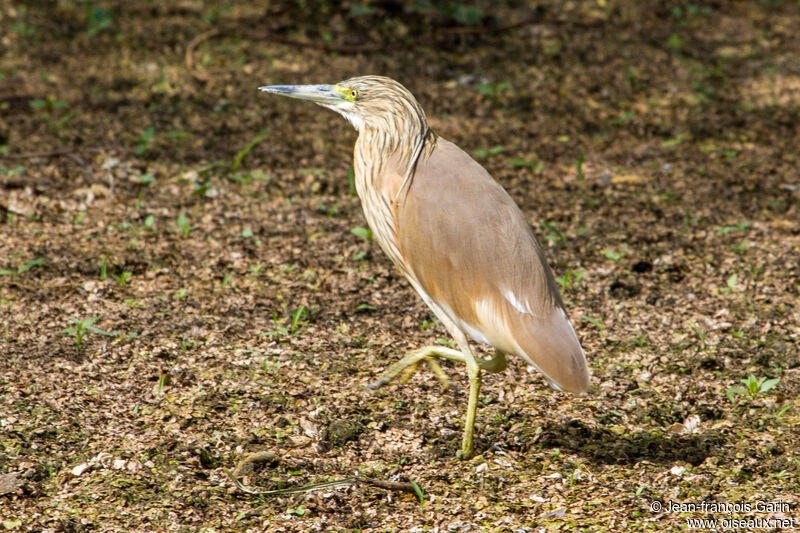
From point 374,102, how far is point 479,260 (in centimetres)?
A: 79

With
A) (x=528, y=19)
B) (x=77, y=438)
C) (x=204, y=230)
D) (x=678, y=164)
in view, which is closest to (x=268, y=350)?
(x=77, y=438)

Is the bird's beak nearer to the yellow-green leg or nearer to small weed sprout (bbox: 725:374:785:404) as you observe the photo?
the yellow-green leg

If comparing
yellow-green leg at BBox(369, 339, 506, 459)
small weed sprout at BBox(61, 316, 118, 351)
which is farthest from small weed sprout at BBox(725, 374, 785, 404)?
small weed sprout at BBox(61, 316, 118, 351)

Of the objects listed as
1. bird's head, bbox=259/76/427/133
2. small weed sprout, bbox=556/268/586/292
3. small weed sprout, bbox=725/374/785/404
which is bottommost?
small weed sprout, bbox=725/374/785/404

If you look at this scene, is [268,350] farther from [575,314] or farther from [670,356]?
[670,356]

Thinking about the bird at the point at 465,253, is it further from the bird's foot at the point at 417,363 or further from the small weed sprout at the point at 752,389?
the small weed sprout at the point at 752,389

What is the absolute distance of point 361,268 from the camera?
4.66 m

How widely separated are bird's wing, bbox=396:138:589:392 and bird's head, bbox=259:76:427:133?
24 cm

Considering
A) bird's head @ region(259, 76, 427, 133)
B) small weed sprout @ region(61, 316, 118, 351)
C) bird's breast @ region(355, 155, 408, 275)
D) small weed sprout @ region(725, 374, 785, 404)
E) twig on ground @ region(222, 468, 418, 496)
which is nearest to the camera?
twig on ground @ region(222, 468, 418, 496)

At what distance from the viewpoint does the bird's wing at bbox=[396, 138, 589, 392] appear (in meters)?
3.17

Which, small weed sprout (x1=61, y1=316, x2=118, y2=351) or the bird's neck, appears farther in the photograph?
small weed sprout (x1=61, y1=316, x2=118, y2=351)

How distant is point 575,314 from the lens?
4289mm

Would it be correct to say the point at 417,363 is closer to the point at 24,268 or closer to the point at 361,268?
the point at 361,268

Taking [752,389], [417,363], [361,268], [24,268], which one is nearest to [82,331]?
[24,268]
